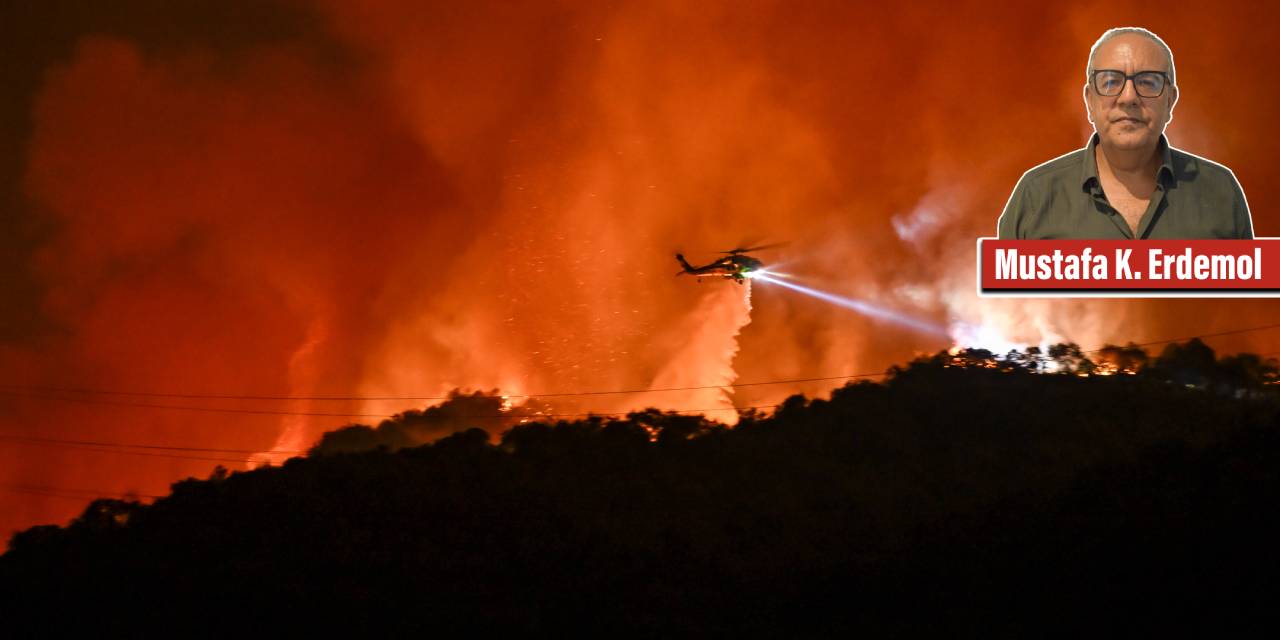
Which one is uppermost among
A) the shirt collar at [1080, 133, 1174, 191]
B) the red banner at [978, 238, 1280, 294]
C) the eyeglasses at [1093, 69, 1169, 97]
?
the eyeglasses at [1093, 69, 1169, 97]

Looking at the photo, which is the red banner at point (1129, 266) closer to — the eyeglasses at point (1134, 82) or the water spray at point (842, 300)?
the eyeglasses at point (1134, 82)

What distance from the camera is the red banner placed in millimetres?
17094

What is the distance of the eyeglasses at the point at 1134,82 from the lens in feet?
46.9

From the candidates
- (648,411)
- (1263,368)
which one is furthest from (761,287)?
(1263,368)

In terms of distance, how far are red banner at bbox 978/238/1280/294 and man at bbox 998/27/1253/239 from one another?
19.2 inches

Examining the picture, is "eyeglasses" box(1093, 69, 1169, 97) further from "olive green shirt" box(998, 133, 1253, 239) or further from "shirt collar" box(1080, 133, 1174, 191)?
"olive green shirt" box(998, 133, 1253, 239)

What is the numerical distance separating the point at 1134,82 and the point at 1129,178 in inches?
68.6

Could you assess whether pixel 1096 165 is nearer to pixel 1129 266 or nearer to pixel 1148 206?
pixel 1148 206

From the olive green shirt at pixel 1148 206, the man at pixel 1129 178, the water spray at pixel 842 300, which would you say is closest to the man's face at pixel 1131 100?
the man at pixel 1129 178

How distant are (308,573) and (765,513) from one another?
19005 mm

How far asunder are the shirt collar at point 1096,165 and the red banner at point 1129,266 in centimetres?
111

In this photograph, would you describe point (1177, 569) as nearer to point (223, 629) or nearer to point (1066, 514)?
point (1066, 514)

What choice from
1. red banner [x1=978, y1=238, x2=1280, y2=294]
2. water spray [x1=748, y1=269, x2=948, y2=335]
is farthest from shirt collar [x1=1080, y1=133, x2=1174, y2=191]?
water spray [x1=748, y1=269, x2=948, y2=335]

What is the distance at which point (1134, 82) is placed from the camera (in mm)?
14352
